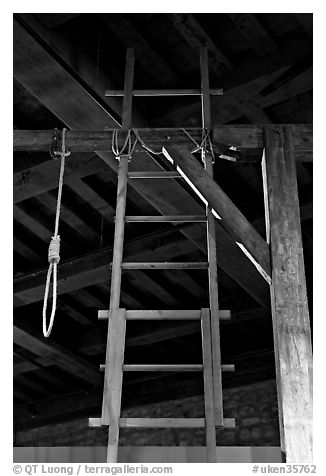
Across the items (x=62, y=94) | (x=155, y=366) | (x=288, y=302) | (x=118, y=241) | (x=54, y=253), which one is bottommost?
(x=155, y=366)

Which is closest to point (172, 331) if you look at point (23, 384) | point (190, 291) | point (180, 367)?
point (190, 291)

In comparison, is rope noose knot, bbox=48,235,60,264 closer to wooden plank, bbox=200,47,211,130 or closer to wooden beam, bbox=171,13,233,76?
wooden plank, bbox=200,47,211,130

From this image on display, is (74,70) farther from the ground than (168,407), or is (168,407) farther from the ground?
(74,70)

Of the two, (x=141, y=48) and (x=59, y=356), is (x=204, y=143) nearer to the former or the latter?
(x=141, y=48)

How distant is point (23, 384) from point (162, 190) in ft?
16.9

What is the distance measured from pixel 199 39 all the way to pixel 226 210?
1498 mm

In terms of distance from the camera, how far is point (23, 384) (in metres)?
9.24

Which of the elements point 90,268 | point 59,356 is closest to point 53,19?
point 90,268

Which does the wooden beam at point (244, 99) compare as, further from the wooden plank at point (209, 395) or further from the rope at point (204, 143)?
the wooden plank at point (209, 395)

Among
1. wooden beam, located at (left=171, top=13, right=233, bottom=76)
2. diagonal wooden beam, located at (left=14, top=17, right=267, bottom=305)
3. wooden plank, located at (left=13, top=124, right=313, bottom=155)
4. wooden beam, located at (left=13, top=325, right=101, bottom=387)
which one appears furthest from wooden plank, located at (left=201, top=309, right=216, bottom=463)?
wooden beam, located at (left=13, top=325, right=101, bottom=387)

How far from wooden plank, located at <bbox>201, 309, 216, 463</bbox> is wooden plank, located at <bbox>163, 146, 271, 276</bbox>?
44cm

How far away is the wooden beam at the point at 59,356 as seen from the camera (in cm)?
751

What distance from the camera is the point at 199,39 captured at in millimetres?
4605
